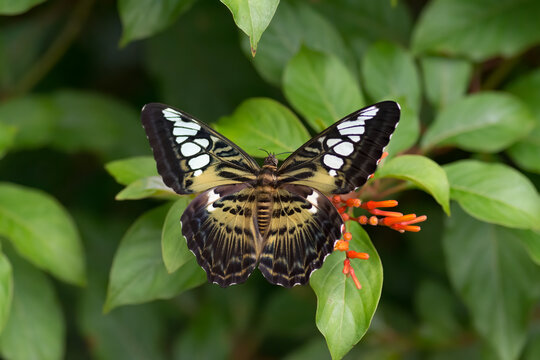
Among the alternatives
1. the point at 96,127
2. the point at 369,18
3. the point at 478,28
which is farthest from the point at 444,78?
the point at 96,127

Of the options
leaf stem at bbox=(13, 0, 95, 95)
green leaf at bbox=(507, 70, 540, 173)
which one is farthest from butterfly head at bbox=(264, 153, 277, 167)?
leaf stem at bbox=(13, 0, 95, 95)

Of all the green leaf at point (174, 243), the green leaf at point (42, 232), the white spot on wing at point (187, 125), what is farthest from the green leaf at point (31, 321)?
the white spot on wing at point (187, 125)

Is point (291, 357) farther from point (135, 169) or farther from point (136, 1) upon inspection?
point (136, 1)

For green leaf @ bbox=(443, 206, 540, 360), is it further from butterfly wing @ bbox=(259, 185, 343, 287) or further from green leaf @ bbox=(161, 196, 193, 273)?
green leaf @ bbox=(161, 196, 193, 273)

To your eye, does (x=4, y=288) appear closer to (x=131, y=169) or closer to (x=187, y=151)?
(x=131, y=169)

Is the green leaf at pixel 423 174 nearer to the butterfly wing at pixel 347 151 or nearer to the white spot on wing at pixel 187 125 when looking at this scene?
the butterfly wing at pixel 347 151
